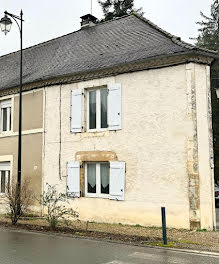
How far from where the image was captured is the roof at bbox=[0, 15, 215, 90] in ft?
39.6

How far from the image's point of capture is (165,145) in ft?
36.0

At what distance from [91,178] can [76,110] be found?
2.53m

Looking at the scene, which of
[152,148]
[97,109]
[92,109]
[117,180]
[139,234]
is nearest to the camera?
[139,234]

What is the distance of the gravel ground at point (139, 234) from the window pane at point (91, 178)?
4.16 feet

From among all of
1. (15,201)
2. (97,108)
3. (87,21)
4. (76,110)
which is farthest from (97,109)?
(87,21)

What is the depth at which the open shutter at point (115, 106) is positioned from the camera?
39.3 feet

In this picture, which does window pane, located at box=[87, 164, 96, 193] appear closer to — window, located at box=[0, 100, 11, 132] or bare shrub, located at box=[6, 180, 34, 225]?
bare shrub, located at box=[6, 180, 34, 225]

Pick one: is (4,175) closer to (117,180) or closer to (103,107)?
(103,107)

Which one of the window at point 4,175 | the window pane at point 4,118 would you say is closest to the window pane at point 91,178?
the window at point 4,175

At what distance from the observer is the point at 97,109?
12820 millimetres

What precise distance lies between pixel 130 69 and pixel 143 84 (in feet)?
2.42

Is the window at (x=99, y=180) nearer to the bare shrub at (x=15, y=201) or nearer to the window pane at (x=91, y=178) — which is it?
the window pane at (x=91, y=178)

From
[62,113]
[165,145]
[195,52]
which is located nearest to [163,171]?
[165,145]

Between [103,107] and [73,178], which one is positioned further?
[73,178]
